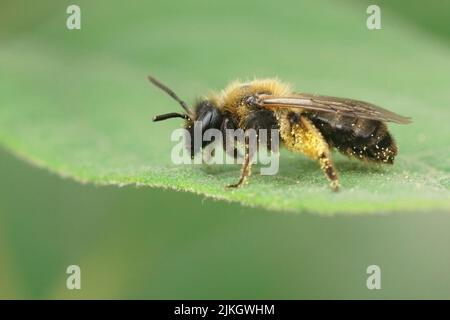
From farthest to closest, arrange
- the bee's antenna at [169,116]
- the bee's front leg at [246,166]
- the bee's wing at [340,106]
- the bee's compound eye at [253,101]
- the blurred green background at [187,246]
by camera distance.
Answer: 1. the blurred green background at [187,246]
2. the bee's compound eye at [253,101]
3. the bee's antenna at [169,116]
4. the bee's wing at [340,106]
5. the bee's front leg at [246,166]

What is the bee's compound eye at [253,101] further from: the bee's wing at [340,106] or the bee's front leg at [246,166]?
the bee's front leg at [246,166]

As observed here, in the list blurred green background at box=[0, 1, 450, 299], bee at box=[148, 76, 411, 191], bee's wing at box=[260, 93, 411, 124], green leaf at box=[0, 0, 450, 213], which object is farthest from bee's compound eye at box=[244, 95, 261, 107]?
blurred green background at box=[0, 1, 450, 299]

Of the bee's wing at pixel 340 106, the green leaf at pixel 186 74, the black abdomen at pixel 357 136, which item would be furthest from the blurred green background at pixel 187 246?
the bee's wing at pixel 340 106

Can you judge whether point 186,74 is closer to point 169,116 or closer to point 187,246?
point 187,246

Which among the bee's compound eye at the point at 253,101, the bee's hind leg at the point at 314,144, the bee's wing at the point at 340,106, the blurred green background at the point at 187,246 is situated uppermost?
the bee's compound eye at the point at 253,101
